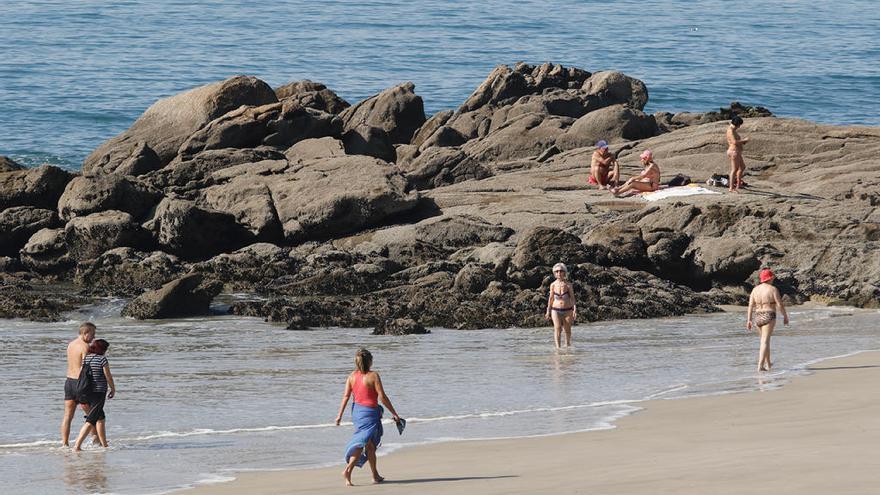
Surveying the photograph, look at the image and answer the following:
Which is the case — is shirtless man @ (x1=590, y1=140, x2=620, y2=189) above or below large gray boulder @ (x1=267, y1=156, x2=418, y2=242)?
above

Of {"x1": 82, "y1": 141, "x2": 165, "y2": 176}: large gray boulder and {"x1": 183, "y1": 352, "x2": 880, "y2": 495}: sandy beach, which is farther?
{"x1": 82, "y1": 141, "x2": 165, "y2": 176}: large gray boulder

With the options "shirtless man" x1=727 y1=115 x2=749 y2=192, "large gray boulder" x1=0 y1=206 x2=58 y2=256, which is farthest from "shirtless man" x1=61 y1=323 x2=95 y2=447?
"shirtless man" x1=727 y1=115 x2=749 y2=192

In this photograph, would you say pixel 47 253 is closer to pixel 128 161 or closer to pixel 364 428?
pixel 128 161

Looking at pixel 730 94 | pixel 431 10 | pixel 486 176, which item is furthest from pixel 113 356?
A: pixel 431 10

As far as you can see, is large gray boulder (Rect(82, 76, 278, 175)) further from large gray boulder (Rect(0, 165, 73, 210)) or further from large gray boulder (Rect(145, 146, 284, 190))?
large gray boulder (Rect(0, 165, 73, 210))

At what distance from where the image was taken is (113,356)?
19797mm

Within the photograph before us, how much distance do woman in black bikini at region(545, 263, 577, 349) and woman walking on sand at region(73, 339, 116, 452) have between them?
735 centimetres

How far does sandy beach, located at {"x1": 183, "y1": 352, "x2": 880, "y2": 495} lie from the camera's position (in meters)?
11.4

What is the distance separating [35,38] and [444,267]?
53291 millimetres

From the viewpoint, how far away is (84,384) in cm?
1422

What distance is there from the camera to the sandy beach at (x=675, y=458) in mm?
11438

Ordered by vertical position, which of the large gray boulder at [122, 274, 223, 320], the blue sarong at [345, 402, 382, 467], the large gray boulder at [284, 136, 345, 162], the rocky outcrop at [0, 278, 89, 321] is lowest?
the rocky outcrop at [0, 278, 89, 321]

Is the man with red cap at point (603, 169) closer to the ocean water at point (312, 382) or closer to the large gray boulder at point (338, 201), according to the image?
the large gray boulder at point (338, 201)

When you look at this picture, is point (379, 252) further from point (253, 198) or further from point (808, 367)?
point (808, 367)
